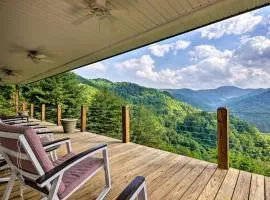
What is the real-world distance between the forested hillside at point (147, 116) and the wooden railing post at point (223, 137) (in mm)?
938

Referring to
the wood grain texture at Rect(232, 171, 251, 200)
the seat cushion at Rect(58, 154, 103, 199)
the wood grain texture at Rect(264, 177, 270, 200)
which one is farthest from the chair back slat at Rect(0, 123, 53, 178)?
the wood grain texture at Rect(264, 177, 270, 200)

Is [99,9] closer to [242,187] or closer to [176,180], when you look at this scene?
[176,180]

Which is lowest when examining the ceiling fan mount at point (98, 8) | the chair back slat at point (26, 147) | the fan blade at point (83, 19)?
the chair back slat at point (26, 147)

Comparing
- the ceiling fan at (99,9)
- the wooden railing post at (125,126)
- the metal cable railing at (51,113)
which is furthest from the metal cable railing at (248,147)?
the metal cable railing at (51,113)

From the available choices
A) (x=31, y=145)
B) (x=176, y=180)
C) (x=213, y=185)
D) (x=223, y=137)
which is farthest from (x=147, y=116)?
(x=31, y=145)

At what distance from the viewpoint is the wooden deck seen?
2.30m

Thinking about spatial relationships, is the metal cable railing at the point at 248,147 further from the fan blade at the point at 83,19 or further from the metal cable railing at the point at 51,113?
the metal cable railing at the point at 51,113

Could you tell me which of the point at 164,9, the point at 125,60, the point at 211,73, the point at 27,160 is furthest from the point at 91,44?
the point at 125,60

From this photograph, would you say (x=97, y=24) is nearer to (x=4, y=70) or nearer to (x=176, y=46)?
(x=4, y=70)

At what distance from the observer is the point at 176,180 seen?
2.69 metres

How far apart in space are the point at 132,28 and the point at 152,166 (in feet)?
6.92

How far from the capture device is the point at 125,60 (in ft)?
106

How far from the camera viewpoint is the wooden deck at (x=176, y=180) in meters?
2.30

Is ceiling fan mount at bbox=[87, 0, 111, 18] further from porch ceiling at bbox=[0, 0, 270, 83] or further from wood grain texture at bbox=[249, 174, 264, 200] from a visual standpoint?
wood grain texture at bbox=[249, 174, 264, 200]
